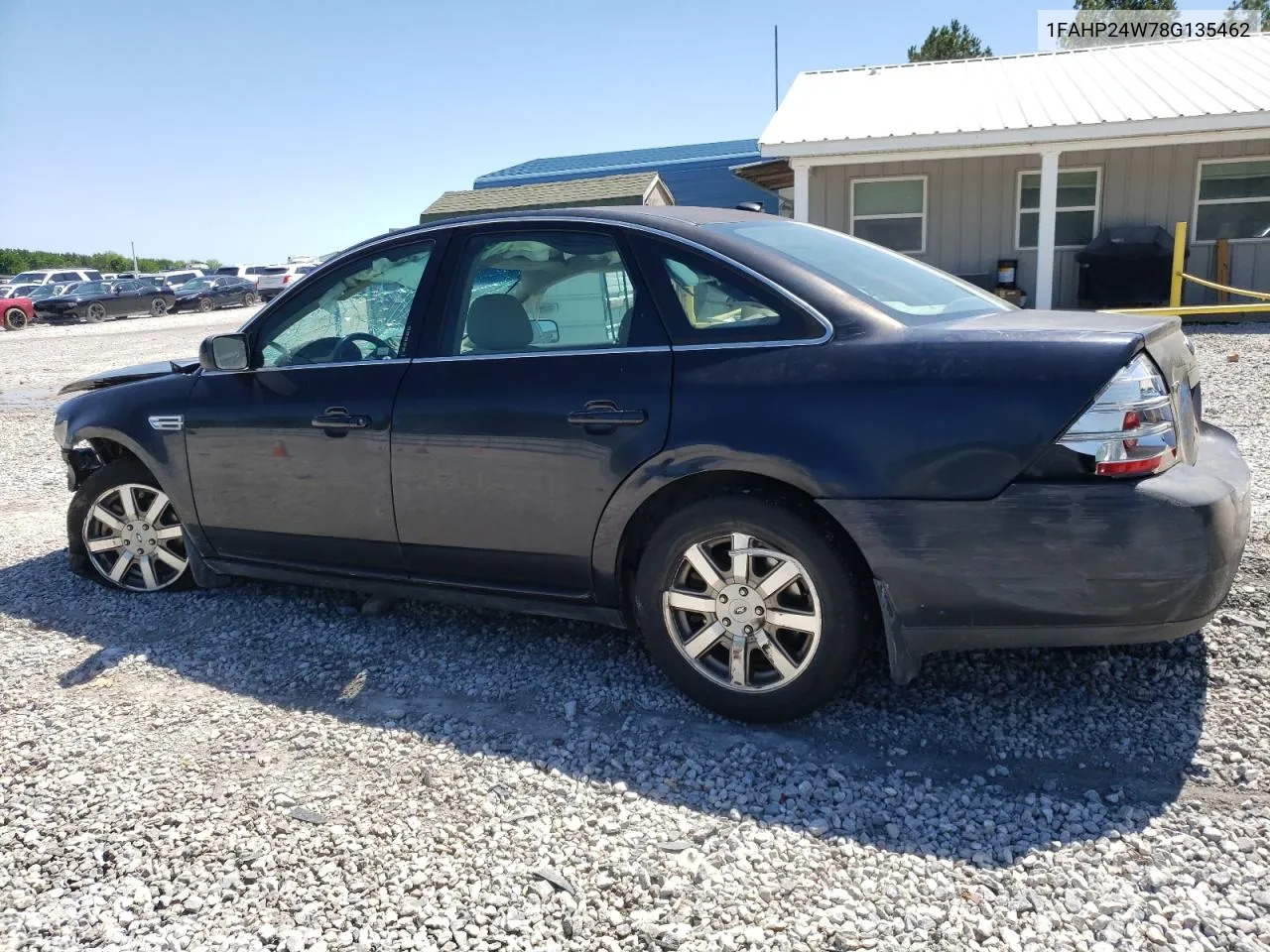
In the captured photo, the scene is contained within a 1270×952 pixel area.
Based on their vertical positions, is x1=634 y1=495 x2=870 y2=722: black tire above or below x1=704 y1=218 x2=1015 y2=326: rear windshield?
below

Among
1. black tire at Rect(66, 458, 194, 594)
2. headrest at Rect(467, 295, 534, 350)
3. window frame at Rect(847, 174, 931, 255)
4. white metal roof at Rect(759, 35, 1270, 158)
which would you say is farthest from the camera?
window frame at Rect(847, 174, 931, 255)

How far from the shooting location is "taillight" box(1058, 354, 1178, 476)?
2623 mm

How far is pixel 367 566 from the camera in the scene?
12.7ft

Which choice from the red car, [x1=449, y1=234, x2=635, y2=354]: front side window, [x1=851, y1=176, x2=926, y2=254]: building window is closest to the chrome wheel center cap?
[x1=449, y1=234, x2=635, y2=354]: front side window

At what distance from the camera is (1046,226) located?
44.8 feet

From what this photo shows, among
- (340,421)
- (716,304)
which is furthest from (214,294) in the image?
(716,304)

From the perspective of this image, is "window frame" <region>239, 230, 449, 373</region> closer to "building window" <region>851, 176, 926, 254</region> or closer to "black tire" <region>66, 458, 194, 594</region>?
"black tire" <region>66, 458, 194, 594</region>

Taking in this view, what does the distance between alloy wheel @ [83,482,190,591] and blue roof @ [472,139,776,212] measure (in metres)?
24.5

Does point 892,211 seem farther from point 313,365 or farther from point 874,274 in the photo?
point 313,365

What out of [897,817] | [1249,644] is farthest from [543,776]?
[1249,644]

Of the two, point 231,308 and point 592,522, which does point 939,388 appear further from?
point 231,308

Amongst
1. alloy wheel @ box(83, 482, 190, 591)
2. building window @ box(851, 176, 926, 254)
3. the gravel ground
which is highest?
building window @ box(851, 176, 926, 254)

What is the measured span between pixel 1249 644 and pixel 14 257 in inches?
2564

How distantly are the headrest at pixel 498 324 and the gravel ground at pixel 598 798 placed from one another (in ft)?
4.03
